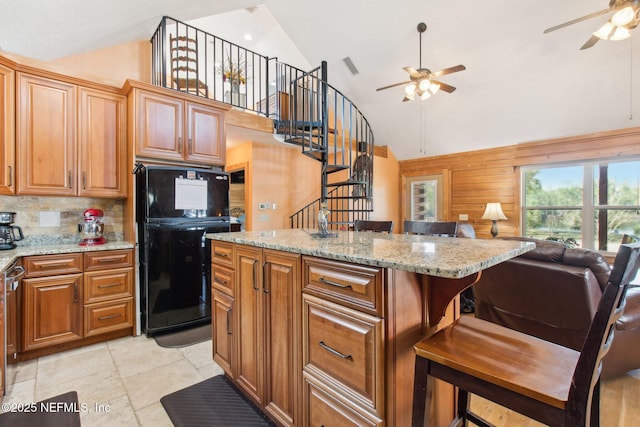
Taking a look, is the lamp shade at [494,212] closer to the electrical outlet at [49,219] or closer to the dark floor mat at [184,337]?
the dark floor mat at [184,337]

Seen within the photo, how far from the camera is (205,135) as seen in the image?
10.3 feet

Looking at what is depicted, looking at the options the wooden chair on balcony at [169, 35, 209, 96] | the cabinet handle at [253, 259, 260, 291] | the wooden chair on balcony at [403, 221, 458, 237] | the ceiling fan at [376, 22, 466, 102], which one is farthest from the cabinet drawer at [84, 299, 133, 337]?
the ceiling fan at [376, 22, 466, 102]

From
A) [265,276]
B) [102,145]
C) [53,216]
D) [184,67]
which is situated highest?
[184,67]

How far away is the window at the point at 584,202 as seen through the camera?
4371 millimetres

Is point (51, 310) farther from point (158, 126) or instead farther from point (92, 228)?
point (158, 126)

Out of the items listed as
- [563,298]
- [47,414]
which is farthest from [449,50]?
[47,414]

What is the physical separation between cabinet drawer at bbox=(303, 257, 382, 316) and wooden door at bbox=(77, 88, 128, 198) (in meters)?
2.47

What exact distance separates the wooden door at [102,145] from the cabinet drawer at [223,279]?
159 centimetres

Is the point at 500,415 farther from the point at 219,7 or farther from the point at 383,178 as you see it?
the point at 383,178

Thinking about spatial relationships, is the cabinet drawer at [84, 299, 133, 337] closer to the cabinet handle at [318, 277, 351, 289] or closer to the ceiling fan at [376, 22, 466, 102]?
the cabinet handle at [318, 277, 351, 289]

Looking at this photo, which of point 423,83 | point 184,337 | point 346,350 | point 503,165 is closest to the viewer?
point 346,350

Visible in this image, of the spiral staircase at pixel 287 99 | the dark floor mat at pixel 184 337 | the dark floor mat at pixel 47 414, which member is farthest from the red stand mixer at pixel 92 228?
the spiral staircase at pixel 287 99

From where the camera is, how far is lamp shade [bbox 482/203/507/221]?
17.0ft

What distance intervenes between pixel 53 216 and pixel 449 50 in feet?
17.2
